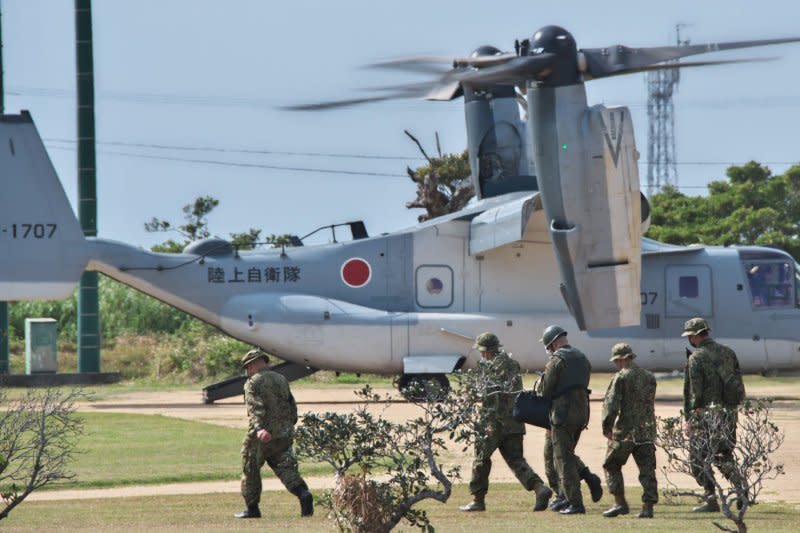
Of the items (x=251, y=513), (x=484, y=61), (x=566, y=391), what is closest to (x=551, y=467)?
(x=566, y=391)

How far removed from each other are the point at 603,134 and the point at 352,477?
9.60 meters

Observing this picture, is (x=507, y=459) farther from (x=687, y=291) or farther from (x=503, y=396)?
(x=687, y=291)

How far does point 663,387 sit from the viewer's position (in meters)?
33.2

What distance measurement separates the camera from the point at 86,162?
119 ft

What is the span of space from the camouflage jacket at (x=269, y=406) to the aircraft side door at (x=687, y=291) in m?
14.9

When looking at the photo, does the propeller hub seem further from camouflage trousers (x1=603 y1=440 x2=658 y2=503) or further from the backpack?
camouflage trousers (x1=603 y1=440 x2=658 y2=503)

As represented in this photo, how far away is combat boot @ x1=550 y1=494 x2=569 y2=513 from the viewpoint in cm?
1382

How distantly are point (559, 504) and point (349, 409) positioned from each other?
12837 millimetres

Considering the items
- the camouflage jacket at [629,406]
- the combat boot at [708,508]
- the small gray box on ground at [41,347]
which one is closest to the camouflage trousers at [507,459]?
the camouflage jacket at [629,406]

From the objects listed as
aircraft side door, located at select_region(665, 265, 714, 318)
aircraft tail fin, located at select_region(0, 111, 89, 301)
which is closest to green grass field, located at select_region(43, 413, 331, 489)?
aircraft tail fin, located at select_region(0, 111, 89, 301)

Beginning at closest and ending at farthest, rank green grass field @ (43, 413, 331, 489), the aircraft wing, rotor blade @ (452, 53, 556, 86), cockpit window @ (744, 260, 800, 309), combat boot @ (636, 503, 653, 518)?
1. combat boot @ (636, 503, 653, 518)
2. green grass field @ (43, 413, 331, 489)
3. rotor blade @ (452, 53, 556, 86)
4. the aircraft wing
5. cockpit window @ (744, 260, 800, 309)

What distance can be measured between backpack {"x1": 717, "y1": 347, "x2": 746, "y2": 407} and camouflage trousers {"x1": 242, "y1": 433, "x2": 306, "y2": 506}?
4237 millimetres

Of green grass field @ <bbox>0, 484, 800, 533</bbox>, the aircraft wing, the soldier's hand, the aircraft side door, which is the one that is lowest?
green grass field @ <bbox>0, 484, 800, 533</bbox>

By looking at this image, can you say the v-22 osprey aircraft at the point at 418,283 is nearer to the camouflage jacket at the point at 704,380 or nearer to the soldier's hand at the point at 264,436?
the camouflage jacket at the point at 704,380
